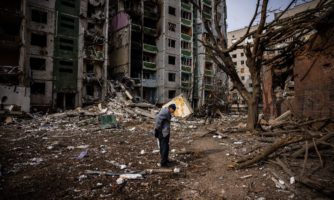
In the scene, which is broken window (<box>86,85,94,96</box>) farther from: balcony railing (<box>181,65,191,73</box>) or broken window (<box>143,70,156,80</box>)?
balcony railing (<box>181,65,191,73</box>)

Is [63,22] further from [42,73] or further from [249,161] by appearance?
[249,161]

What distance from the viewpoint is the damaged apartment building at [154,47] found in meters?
32.3

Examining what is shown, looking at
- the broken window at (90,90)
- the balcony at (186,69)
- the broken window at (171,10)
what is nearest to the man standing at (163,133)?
the broken window at (90,90)

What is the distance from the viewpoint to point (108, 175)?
5.48m

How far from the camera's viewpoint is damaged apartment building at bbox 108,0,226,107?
32300 millimetres

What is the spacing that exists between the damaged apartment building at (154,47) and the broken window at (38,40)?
10.1 m

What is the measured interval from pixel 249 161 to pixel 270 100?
28.8 feet

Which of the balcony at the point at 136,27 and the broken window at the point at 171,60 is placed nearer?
the balcony at the point at 136,27

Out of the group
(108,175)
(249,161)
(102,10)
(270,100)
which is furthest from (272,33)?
(102,10)

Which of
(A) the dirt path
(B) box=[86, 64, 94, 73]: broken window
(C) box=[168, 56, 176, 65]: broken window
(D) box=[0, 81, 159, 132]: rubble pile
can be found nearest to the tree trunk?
(A) the dirt path

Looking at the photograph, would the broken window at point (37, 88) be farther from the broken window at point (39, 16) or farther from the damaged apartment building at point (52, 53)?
the broken window at point (39, 16)

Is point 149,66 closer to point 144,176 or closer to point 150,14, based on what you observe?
point 150,14

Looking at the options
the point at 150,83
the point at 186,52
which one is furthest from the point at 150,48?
the point at 186,52

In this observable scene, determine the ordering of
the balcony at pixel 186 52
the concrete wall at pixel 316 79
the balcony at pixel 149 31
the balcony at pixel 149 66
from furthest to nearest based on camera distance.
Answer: the balcony at pixel 186 52 < the balcony at pixel 149 31 < the balcony at pixel 149 66 < the concrete wall at pixel 316 79
